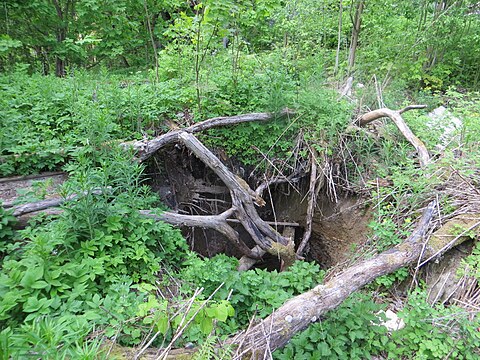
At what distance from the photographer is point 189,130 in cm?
361

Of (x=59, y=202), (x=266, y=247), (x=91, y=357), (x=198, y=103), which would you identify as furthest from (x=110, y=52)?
(x=91, y=357)

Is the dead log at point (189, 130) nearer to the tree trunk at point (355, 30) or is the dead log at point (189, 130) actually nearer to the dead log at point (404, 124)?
the dead log at point (404, 124)

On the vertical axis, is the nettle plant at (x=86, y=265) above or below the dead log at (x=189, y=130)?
below

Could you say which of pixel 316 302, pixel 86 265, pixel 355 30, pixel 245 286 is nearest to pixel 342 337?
pixel 316 302

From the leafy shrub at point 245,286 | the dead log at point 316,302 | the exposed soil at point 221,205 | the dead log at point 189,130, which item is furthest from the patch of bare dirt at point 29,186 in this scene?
the dead log at point 316,302

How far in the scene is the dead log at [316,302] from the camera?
1632mm

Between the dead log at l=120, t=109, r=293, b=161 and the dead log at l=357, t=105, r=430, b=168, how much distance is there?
1135mm

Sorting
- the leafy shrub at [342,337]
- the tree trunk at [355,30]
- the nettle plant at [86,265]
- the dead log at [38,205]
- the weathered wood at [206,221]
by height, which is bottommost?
the leafy shrub at [342,337]

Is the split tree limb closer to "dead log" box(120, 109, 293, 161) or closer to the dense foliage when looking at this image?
the dense foliage

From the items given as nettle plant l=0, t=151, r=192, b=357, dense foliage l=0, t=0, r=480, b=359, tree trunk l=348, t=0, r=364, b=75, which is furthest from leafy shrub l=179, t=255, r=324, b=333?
tree trunk l=348, t=0, r=364, b=75

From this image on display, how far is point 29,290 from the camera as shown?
5.78 ft

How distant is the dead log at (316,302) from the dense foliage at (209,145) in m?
0.16

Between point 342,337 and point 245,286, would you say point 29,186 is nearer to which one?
point 245,286

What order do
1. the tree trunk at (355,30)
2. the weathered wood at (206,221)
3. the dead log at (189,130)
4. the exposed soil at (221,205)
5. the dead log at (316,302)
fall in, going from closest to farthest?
the dead log at (316,302) → the weathered wood at (206,221) → the dead log at (189,130) → the exposed soil at (221,205) → the tree trunk at (355,30)
